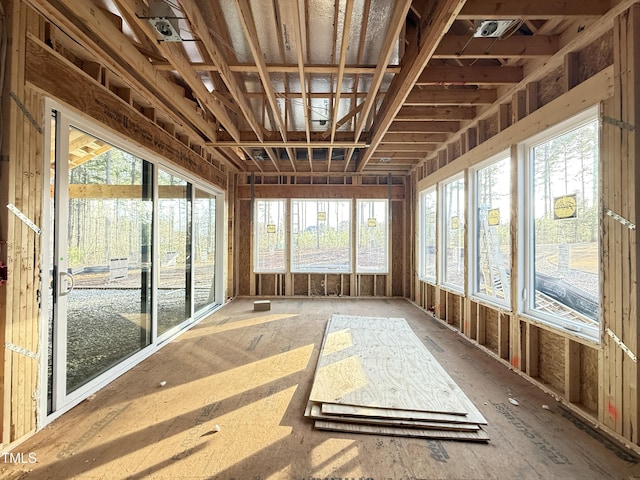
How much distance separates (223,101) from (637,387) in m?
4.97

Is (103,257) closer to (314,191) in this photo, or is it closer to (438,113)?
(438,113)

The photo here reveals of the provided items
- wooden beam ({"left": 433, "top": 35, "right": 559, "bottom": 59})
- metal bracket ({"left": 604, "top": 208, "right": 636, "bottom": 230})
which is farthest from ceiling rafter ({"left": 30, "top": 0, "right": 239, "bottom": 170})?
metal bracket ({"left": 604, "top": 208, "right": 636, "bottom": 230})

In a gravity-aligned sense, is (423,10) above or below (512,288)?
above

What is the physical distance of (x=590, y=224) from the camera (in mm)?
2656

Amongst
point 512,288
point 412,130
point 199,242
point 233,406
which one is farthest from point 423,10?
point 199,242

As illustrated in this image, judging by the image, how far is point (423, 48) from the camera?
8.70 ft

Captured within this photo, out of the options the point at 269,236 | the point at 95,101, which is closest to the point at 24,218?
the point at 95,101

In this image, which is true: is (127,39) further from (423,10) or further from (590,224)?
(590,224)

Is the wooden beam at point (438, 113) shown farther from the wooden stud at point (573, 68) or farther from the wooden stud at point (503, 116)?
the wooden stud at point (573, 68)

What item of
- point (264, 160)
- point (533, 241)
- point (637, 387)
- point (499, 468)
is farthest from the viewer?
point (264, 160)

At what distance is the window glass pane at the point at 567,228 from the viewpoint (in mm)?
2654

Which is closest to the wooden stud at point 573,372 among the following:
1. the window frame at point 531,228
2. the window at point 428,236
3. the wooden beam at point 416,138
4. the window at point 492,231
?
the window frame at point 531,228

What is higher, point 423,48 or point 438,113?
point 438,113

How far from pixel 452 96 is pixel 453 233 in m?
2.44
